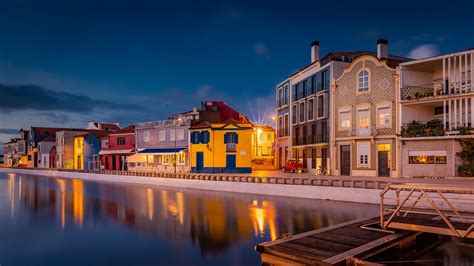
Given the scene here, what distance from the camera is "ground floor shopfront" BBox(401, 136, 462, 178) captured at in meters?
28.2

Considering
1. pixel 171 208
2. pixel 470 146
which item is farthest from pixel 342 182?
pixel 171 208

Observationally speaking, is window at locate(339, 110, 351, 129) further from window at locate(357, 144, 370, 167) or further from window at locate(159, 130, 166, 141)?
window at locate(159, 130, 166, 141)

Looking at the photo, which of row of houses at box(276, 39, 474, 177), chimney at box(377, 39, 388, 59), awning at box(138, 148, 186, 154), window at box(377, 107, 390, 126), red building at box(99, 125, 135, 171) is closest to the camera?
row of houses at box(276, 39, 474, 177)

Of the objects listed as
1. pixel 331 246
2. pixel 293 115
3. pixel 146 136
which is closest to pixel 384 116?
pixel 293 115

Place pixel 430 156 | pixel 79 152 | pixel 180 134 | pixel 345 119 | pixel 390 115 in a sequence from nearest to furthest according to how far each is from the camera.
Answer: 1. pixel 430 156
2. pixel 390 115
3. pixel 345 119
4. pixel 180 134
5. pixel 79 152

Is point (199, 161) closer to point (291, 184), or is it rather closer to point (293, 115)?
point (293, 115)

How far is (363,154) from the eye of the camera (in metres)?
33.7

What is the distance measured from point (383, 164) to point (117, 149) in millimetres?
41508

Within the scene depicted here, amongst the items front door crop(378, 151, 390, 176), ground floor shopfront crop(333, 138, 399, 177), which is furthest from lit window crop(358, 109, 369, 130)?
front door crop(378, 151, 390, 176)

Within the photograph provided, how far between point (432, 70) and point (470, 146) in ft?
25.5

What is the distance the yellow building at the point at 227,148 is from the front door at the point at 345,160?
12.2m

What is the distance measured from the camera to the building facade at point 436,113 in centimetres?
2803

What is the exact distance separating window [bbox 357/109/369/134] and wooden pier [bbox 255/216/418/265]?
21.1 m

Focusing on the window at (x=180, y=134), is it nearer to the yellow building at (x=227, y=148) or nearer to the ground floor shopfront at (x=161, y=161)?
the ground floor shopfront at (x=161, y=161)
